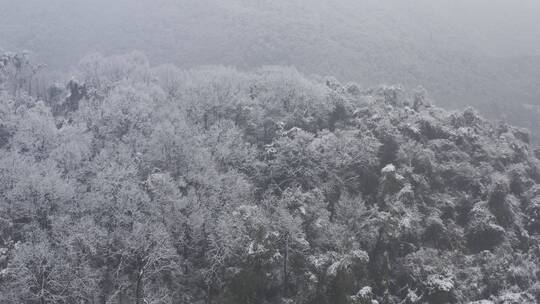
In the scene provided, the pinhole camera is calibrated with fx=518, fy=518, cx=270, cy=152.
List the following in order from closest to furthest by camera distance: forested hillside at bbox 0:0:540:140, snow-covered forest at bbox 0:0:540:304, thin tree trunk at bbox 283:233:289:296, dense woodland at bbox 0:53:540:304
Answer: dense woodland at bbox 0:53:540:304, snow-covered forest at bbox 0:0:540:304, thin tree trunk at bbox 283:233:289:296, forested hillside at bbox 0:0:540:140

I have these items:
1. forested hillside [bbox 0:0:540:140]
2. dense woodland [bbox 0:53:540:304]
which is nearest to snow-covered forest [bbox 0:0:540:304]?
dense woodland [bbox 0:53:540:304]

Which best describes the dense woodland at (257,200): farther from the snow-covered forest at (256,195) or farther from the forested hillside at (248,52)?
the forested hillside at (248,52)

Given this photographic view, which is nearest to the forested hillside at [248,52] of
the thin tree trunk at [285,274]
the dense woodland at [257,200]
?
the dense woodland at [257,200]

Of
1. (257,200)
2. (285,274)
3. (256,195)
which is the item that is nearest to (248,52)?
(256,195)

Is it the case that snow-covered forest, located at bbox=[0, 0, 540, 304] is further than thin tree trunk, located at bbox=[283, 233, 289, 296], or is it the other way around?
thin tree trunk, located at bbox=[283, 233, 289, 296]

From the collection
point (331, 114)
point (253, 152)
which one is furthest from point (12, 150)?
point (331, 114)

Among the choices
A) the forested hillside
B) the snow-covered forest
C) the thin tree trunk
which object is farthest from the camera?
the forested hillside

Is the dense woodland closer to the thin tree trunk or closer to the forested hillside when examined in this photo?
the thin tree trunk
